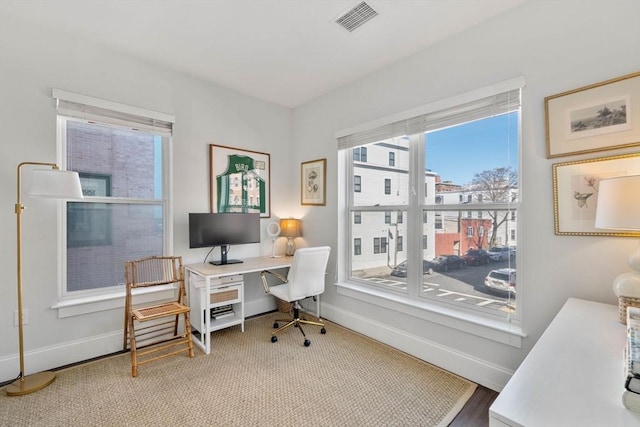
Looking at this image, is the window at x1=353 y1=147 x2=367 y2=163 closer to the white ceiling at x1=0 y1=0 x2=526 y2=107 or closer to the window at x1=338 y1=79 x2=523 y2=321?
the window at x1=338 y1=79 x2=523 y2=321

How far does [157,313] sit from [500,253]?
9.26ft

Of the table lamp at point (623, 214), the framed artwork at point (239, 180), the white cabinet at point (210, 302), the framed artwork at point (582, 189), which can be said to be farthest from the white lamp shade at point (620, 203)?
the framed artwork at point (239, 180)

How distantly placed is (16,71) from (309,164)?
106 inches

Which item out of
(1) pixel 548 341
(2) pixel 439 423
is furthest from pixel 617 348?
(2) pixel 439 423

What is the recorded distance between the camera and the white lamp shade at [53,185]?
6.34 feet

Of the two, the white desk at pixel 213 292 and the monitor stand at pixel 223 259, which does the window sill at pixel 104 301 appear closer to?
the white desk at pixel 213 292

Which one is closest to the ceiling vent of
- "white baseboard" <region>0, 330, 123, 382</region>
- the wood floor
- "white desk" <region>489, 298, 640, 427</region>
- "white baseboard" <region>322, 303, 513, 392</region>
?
"white desk" <region>489, 298, 640, 427</region>

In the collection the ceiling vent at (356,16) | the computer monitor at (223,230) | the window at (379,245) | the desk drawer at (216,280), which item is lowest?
the desk drawer at (216,280)

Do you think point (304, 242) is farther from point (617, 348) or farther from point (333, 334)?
point (617, 348)

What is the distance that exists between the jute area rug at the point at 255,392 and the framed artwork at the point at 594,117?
181 centimetres

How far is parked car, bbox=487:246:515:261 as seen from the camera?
2.11 meters

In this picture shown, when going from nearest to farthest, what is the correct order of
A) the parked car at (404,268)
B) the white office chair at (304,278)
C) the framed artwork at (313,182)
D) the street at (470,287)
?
the street at (470,287), the parked car at (404,268), the white office chair at (304,278), the framed artwork at (313,182)

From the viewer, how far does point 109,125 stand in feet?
8.47

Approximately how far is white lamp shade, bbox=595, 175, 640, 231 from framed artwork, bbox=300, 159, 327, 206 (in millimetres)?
2461
